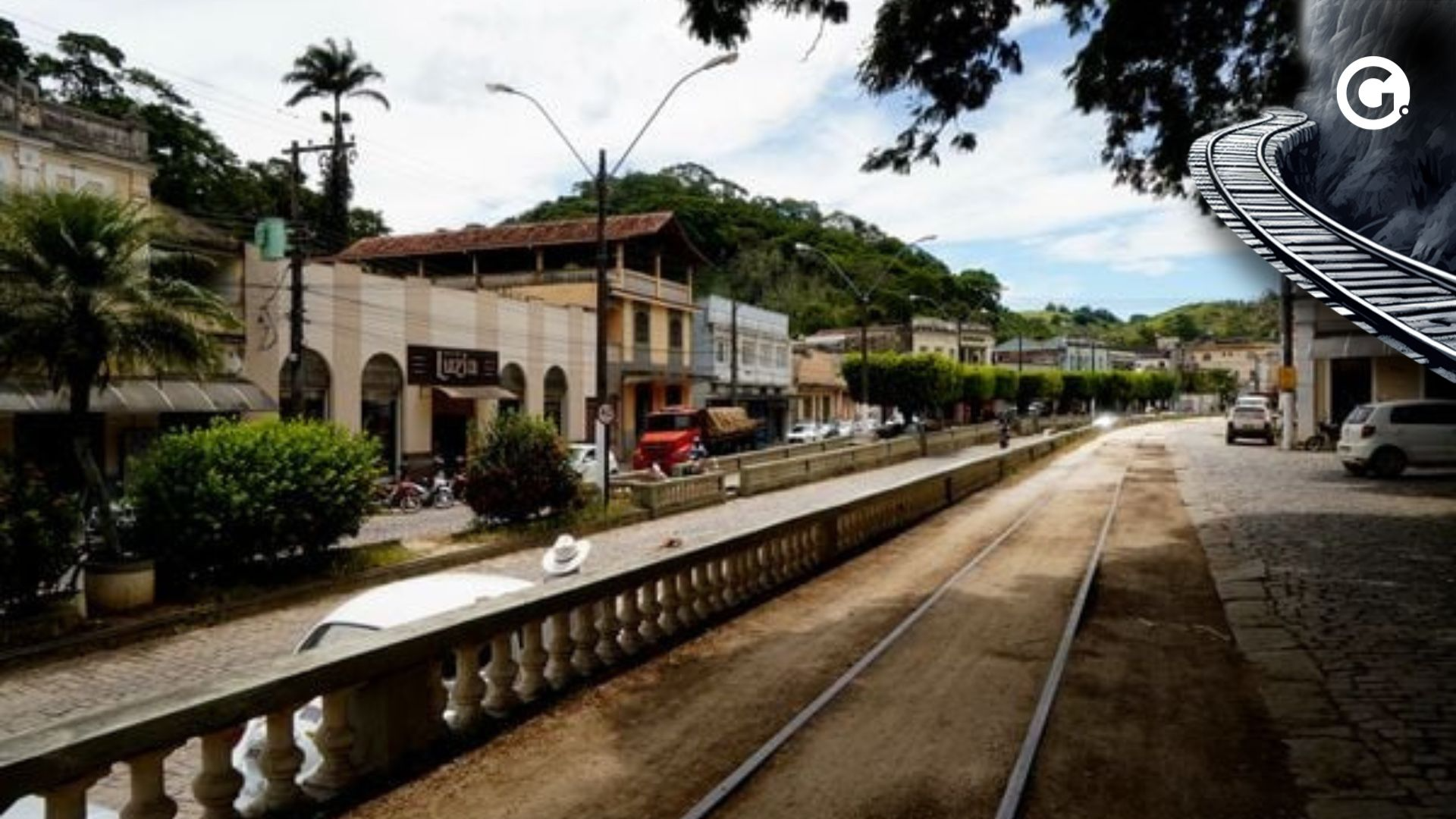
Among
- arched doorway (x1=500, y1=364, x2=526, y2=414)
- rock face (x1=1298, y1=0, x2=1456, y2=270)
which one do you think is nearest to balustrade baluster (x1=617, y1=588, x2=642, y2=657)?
rock face (x1=1298, y1=0, x2=1456, y2=270)

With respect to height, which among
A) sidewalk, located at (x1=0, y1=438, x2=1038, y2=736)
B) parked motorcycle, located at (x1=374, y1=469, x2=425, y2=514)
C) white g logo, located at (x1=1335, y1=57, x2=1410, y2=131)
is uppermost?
white g logo, located at (x1=1335, y1=57, x2=1410, y2=131)

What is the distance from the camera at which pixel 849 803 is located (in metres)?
4.83

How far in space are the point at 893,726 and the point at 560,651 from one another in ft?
7.50

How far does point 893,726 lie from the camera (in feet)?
19.8

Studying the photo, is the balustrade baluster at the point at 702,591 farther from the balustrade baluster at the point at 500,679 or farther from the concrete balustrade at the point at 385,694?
the balustrade baluster at the point at 500,679

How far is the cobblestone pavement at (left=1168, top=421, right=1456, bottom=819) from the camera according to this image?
521 centimetres

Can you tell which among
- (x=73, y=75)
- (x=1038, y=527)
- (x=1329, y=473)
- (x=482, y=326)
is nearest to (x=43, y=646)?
(x=1038, y=527)

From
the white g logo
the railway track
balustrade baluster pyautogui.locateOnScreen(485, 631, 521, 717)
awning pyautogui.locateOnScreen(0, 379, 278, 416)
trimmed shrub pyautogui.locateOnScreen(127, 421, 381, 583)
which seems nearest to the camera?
the railway track

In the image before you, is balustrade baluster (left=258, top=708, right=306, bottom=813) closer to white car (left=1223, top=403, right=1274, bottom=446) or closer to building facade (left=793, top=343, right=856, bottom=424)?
white car (left=1223, top=403, right=1274, bottom=446)

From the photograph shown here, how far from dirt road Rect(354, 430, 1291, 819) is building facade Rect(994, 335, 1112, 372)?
384 ft

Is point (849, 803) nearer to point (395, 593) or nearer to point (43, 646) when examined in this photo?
point (395, 593)

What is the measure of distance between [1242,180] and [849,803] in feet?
24.6

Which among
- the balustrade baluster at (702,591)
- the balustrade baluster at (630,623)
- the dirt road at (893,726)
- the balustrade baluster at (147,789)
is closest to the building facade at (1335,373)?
the dirt road at (893,726)

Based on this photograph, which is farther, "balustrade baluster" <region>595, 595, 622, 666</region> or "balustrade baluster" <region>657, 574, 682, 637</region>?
"balustrade baluster" <region>657, 574, 682, 637</region>
